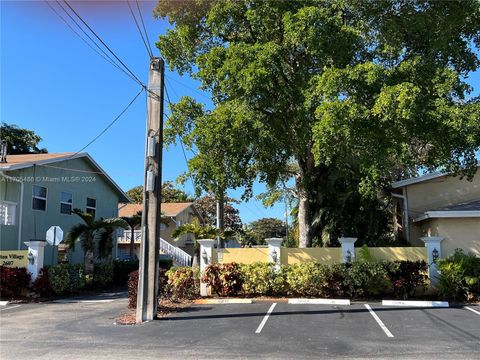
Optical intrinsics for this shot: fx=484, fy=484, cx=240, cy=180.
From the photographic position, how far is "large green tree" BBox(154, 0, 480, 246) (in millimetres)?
13430

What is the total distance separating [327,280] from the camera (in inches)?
617

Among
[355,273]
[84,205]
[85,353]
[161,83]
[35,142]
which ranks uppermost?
[35,142]

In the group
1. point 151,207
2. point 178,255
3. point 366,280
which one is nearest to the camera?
point 151,207

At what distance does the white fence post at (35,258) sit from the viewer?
57.3ft

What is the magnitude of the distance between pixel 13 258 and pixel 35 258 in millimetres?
1096

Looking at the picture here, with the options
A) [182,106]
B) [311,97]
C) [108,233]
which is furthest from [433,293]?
[108,233]

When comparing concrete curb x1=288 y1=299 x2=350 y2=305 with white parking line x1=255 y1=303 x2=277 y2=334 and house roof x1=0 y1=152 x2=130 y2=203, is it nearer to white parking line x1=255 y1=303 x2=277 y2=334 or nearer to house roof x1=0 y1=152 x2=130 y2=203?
white parking line x1=255 y1=303 x2=277 y2=334

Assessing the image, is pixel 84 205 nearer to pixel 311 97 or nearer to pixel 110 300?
pixel 110 300

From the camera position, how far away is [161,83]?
42.8 ft

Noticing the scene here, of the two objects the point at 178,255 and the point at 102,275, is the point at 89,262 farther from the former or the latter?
the point at 178,255

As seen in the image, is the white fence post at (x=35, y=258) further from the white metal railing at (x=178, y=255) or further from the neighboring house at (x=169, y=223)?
the neighboring house at (x=169, y=223)

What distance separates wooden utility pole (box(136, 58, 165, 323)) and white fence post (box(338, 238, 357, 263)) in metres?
7.11

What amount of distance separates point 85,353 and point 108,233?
1417 cm

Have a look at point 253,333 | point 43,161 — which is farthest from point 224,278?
point 43,161
